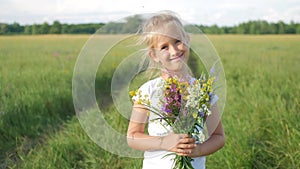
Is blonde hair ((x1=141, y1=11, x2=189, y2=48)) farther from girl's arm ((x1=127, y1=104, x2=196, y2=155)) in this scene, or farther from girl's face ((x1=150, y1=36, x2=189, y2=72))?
girl's arm ((x1=127, y1=104, x2=196, y2=155))

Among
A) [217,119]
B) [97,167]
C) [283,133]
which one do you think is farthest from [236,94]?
[217,119]

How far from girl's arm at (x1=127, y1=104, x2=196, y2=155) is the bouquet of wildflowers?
0.11 ft

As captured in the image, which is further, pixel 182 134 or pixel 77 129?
pixel 77 129

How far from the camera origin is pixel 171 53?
1.46m

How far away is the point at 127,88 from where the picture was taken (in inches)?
60.4

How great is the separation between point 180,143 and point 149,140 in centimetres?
16

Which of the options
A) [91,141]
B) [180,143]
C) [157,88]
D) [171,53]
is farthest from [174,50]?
[91,141]

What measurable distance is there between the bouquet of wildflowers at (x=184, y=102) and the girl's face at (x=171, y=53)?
0.12m

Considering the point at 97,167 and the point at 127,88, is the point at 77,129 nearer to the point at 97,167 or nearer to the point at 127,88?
the point at 97,167

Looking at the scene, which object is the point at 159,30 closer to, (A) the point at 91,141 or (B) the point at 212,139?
(B) the point at 212,139

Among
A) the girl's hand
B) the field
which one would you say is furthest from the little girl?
the field

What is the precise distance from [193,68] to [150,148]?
342 mm

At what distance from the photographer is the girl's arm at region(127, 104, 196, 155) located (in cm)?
137

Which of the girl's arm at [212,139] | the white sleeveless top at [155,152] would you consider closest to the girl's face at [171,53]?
the white sleeveless top at [155,152]
